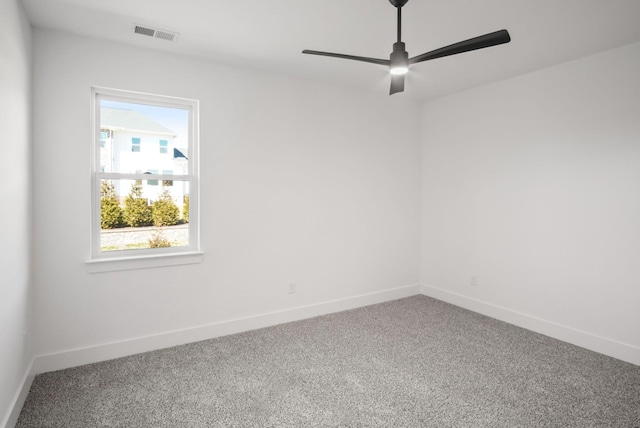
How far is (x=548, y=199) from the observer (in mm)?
3590

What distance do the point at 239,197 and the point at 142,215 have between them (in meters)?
0.90

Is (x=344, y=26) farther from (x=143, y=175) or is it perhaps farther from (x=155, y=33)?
(x=143, y=175)

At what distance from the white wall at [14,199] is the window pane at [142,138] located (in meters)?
0.58

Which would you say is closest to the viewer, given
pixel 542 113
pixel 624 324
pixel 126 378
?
pixel 126 378

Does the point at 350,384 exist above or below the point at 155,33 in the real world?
below

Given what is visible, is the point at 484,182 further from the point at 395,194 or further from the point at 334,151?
the point at 334,151

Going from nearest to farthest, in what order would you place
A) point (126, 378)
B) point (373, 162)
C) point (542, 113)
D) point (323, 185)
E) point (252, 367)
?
1. point (126, 378)
2. point (252, 367)
3. point (542, 113)
4. point (323, 185)
5. point (373, 162)

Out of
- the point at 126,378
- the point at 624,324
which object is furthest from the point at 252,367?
the point at 624,324

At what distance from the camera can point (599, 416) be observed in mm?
2264

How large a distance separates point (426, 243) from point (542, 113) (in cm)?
210

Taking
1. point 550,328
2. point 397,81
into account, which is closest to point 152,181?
point 397,81

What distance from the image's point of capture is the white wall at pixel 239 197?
2.80 meters

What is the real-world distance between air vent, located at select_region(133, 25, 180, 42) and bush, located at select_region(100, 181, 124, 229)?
4.20ft

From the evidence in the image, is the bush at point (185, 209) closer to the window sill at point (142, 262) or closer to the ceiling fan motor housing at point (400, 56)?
the window sill at point (142, 262)
